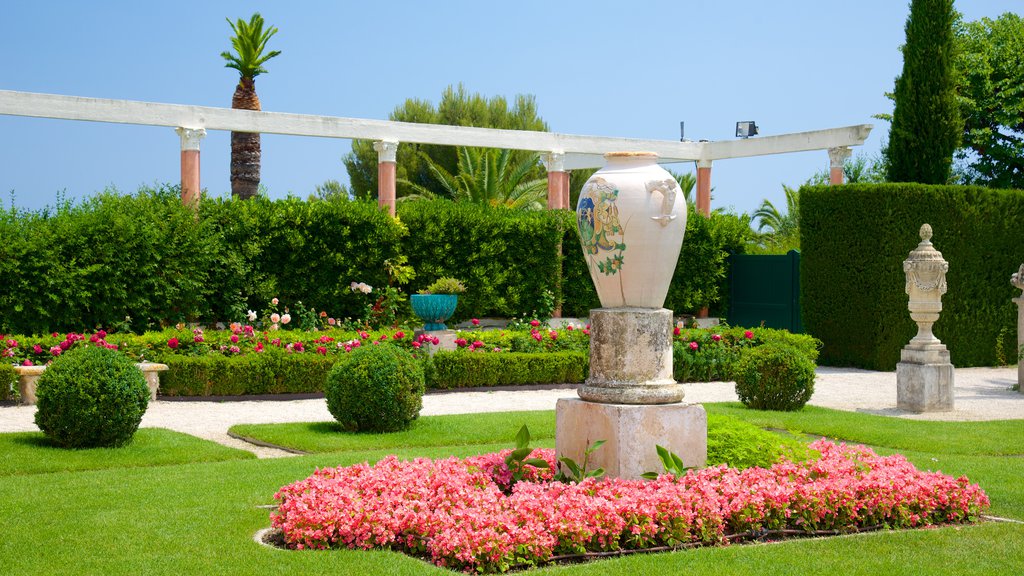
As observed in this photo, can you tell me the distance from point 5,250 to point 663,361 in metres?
12.2

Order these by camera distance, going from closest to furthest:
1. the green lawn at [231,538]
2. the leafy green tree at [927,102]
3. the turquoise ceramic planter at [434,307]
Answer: the green lawn at [231,538] → the turquoise ceramic planter at [434,307] → the leafy green tree at [927,102]

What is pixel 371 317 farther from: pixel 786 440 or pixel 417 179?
pixel 417 179

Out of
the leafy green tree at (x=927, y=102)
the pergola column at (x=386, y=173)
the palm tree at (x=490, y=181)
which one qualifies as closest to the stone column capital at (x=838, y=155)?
the leafy green tree at (x=927, y=102)

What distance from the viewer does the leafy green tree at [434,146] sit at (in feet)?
137

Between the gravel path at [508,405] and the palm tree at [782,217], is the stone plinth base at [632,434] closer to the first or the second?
the gravel path at [508,405]

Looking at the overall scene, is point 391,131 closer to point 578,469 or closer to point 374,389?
point 374,389

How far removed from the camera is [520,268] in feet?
72.2

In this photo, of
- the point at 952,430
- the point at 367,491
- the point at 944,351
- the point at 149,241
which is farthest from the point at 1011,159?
the point at 367,491

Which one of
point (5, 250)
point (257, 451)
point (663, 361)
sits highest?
point (5, 250)

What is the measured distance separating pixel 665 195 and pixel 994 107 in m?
29.3

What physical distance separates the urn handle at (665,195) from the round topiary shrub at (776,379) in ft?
22.6

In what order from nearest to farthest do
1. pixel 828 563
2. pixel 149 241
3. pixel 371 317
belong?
pixel 828 563 → pixel 149 241 → pixel 371 317

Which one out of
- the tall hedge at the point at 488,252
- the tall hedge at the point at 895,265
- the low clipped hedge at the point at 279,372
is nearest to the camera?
the low clipped hedge at the point at 279,372

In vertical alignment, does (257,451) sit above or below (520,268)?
below
